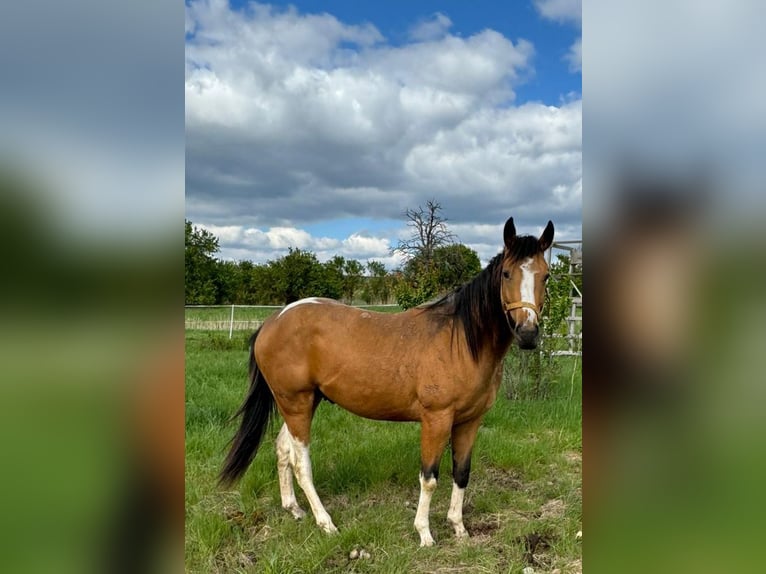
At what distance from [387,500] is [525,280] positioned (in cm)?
255

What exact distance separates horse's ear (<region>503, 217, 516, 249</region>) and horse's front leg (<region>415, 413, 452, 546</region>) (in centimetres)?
143

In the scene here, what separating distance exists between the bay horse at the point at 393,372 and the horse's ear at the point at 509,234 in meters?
0.12

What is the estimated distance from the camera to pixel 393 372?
3.64 m

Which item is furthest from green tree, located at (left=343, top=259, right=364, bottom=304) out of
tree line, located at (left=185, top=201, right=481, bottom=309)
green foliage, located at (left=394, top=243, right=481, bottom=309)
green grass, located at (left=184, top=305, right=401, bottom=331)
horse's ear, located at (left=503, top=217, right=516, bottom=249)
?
horse's ear, located at (left=503, top=217, right=516, bottom=249)

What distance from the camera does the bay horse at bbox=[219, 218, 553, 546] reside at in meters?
3.51
